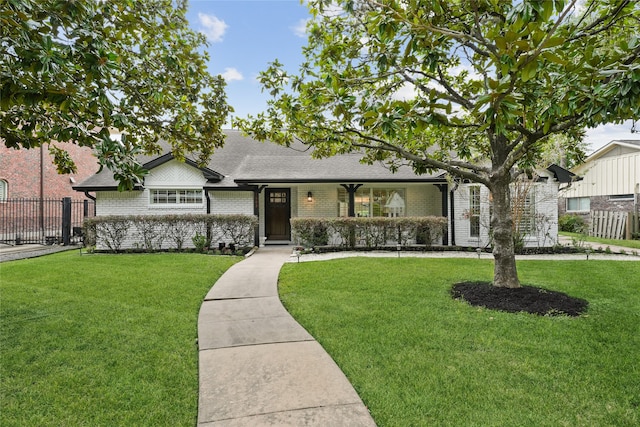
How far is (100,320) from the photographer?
4555mm

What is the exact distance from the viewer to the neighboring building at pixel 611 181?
16.5 m

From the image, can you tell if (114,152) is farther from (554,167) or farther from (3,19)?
(554,167)

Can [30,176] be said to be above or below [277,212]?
above

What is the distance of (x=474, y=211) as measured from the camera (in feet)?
40.9

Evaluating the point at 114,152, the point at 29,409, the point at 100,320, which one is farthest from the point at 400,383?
the point at 100,320

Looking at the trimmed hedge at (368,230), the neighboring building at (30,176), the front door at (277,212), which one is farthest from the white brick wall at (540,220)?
the neighboring building at (30,176)

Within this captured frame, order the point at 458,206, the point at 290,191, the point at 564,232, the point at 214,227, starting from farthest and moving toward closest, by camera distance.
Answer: the point at 564,232
the point at 290,191
the point at 458,206
the point at 214,227

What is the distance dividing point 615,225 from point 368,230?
13.0m

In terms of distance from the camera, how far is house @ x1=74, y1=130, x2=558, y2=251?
40.3 feet

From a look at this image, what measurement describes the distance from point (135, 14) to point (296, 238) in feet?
27.7

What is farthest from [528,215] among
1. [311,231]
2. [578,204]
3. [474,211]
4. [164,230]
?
[164,230]

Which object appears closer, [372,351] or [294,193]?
[372,351]

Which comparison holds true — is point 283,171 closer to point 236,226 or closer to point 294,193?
point 294,193

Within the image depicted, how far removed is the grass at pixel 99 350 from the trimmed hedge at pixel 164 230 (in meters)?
4.33
